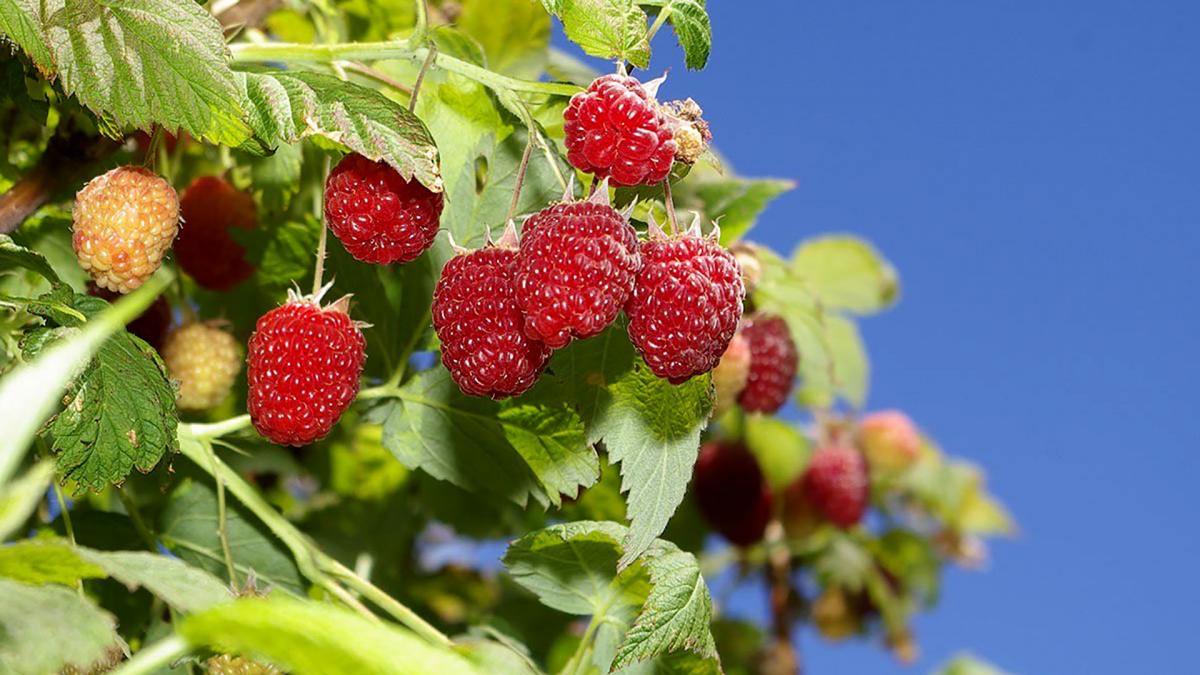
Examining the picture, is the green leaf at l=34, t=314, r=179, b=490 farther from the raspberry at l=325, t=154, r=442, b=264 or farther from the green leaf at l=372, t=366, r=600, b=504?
the green leaf at l=372, t=366, r=600, b=504

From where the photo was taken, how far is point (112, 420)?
614mm

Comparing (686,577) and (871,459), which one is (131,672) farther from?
(871,459)

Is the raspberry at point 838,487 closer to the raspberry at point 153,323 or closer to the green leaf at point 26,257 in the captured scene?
the raspberry at point 153,323

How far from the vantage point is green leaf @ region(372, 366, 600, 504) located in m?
0.76

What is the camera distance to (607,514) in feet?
3.76

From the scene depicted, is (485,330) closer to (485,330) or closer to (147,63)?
(485,330)

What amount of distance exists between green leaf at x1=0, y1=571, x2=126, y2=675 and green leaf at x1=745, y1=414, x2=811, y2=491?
119cm

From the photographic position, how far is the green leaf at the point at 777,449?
1604mm

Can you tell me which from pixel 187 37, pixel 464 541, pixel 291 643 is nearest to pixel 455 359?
pixel 187 37

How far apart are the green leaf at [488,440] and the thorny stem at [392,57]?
0.59 ft

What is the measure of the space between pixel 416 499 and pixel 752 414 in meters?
0.53

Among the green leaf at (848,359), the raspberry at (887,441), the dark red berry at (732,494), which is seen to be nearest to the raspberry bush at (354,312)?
the green leaf at (848,359)

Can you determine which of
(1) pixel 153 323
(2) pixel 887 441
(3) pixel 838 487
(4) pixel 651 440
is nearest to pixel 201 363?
(1) pixel 153 323

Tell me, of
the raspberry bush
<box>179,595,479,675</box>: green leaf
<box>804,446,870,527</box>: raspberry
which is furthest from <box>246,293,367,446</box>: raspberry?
<box>804,446,870,527</box>: raspberry
